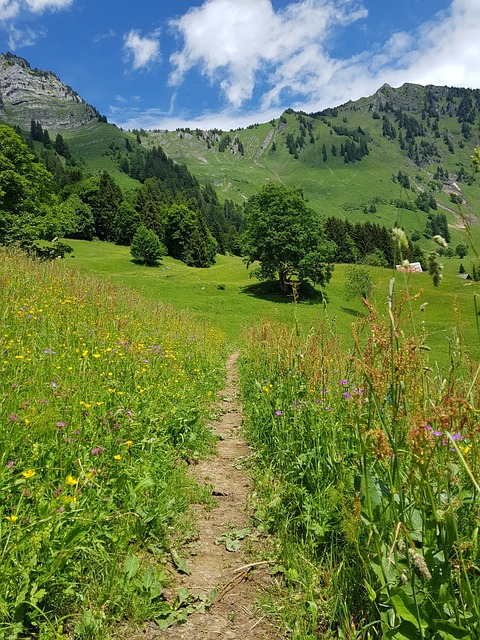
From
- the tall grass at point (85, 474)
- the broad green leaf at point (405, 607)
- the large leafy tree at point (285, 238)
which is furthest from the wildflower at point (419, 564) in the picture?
the large leafy tree at point (285, 238)

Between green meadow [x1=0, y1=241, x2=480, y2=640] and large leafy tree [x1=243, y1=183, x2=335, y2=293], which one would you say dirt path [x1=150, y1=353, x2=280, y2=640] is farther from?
large leafy tree [x1=243, y1=183, x2=335, y2=293]

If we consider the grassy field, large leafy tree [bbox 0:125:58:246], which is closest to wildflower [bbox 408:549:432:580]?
the grassy field

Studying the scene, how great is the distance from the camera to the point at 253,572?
323cm

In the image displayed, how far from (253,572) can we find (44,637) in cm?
161

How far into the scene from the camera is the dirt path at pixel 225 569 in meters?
2.66

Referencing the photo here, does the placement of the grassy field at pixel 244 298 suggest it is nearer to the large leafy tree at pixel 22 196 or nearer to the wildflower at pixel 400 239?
the large leafy tree at pixel 22 196

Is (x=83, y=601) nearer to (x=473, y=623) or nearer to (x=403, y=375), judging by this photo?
(x=473, y=623)

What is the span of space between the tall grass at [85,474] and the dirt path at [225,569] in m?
0.20

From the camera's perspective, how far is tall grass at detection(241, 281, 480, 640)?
1674 mm

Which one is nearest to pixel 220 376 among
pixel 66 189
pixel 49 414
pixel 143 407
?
pixel 143 407

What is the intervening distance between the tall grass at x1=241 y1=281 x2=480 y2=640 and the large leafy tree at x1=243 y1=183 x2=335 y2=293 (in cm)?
3859

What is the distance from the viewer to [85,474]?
9.75 feet

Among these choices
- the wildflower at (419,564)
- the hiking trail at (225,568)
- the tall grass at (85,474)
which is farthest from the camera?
the hiking trail at (225,568)

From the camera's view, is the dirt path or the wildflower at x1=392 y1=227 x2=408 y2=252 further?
the dirt path
